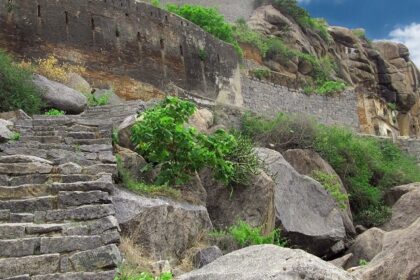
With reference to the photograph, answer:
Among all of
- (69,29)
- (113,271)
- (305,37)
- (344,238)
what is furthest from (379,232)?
(305,37)

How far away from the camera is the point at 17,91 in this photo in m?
12.1

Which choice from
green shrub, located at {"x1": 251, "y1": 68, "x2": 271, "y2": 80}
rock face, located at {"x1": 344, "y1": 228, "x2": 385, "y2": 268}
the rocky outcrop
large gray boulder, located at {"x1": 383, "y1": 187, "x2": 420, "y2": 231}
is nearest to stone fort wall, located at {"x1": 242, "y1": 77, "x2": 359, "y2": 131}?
green shrub, located at {"x1": 251, "y1": 68, "x2": 271, "y2": 80}

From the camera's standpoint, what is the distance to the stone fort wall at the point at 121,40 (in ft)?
50.4

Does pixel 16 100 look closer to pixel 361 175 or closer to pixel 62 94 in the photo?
pixel 62 94

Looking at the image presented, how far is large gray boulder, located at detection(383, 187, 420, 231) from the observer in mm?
14133

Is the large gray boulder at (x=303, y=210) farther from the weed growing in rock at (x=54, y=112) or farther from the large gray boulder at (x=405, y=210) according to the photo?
the weed growing in rock at (x=54, y=112)

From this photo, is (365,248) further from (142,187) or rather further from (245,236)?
(142,187)

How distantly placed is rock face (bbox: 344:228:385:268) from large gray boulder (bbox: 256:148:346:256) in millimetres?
395

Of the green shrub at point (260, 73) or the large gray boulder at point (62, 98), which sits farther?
the green shrub at point (260, 73)

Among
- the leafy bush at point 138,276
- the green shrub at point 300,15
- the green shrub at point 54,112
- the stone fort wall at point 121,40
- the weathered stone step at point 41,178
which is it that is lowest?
Answer: the leafy bush at point 138,276

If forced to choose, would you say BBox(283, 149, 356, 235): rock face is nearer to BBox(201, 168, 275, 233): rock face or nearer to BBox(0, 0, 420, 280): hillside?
BBox(0, 0, 420, 280): hillside

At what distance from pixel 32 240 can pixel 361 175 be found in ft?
38.0

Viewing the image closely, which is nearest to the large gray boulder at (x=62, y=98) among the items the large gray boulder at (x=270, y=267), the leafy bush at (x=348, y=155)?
the leafy bush at (x=348, y=155)

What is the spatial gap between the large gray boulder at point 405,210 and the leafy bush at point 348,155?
319 mm
